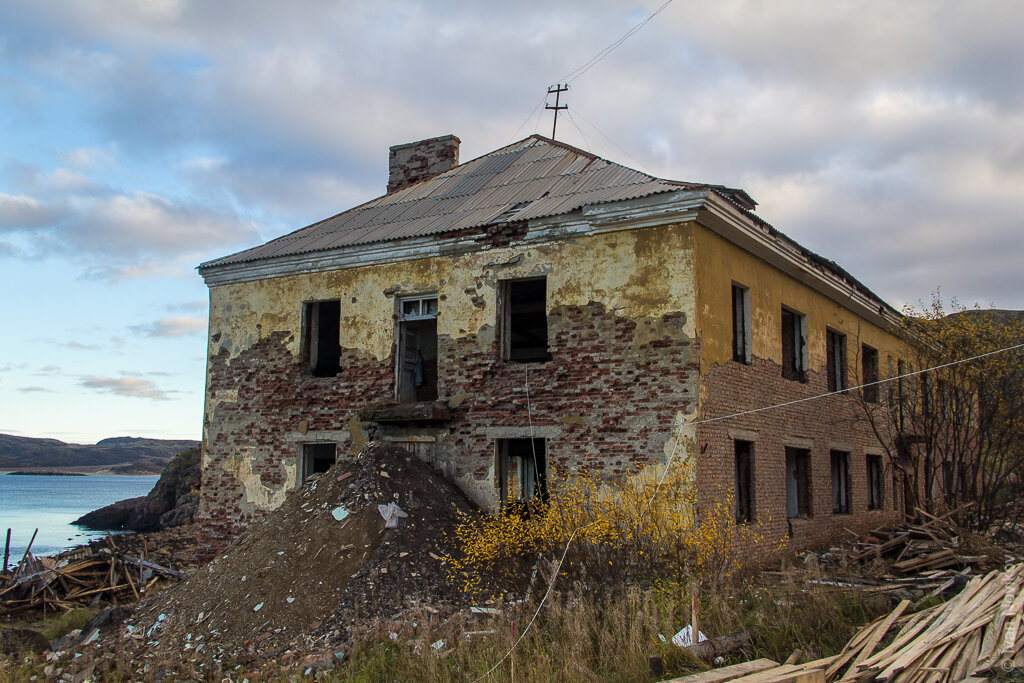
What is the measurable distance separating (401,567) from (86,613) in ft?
20.4

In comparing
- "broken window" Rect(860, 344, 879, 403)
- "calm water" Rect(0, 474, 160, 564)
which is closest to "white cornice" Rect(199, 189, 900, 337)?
"broken window" Rect(860, 344, 879, 403)

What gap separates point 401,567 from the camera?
10180 mm

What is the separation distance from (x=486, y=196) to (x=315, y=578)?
7573mm

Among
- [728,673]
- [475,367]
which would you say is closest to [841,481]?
[475,367]

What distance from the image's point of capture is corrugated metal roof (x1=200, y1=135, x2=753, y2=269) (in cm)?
1270

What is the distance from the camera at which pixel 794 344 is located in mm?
15055

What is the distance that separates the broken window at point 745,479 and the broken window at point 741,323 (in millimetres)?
1342

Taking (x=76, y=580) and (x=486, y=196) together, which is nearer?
(x=76, y=580)

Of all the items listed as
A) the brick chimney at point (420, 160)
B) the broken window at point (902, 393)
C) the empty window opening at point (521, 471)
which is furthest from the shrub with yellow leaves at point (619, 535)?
the brick chimney at point (420, 160)

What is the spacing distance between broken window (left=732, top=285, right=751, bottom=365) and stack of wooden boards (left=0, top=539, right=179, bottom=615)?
10733mm

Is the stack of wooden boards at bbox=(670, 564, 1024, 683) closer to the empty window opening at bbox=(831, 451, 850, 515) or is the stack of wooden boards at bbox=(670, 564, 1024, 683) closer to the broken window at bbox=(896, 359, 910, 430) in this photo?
the empty window opening at bbox=(831, 451, 850, 515)

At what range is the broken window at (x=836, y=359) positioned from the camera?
16469 millimetres

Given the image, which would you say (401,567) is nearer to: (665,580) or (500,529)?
(500,529)

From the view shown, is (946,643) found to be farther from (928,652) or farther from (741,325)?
(741,325)
